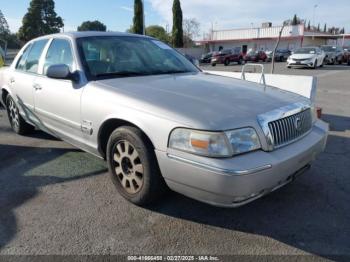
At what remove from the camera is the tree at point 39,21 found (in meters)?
54.1

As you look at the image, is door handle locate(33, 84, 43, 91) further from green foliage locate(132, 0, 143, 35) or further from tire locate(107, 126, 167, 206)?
green foliage locate(132, 0, 143, 35)

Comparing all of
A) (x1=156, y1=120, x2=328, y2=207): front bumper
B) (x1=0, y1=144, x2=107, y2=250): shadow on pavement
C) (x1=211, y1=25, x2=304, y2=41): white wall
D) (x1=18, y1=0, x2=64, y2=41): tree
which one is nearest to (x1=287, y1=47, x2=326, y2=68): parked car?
(x1=0, y1=144, x2=107, y2=250): shadow on pavement

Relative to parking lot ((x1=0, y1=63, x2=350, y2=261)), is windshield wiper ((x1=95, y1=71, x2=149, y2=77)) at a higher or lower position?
higher

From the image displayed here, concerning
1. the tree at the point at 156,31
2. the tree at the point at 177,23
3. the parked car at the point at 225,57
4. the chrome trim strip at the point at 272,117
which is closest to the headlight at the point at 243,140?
the chrome trim strip at the point at 272,117

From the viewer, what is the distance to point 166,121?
8.37 ft

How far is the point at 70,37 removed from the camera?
3754 millimetres

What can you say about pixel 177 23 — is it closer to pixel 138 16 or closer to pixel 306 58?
pixel 138 16

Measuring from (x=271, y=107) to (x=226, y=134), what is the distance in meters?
0.64


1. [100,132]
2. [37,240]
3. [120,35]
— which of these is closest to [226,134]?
[100,132]

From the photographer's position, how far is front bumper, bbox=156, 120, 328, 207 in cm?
230

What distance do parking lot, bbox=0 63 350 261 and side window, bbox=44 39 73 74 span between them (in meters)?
1.30

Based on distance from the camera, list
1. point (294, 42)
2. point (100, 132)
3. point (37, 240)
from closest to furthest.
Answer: point (37, 240), point (100, 132), point (294, 42)

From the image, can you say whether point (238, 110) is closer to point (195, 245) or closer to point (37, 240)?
point (195, 245)

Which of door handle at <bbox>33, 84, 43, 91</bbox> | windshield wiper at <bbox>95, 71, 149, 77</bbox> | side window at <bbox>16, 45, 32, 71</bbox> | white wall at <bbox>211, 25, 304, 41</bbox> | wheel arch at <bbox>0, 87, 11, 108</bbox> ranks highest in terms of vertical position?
white wall at <bbox>211, 25, 304, 41</bbox>
